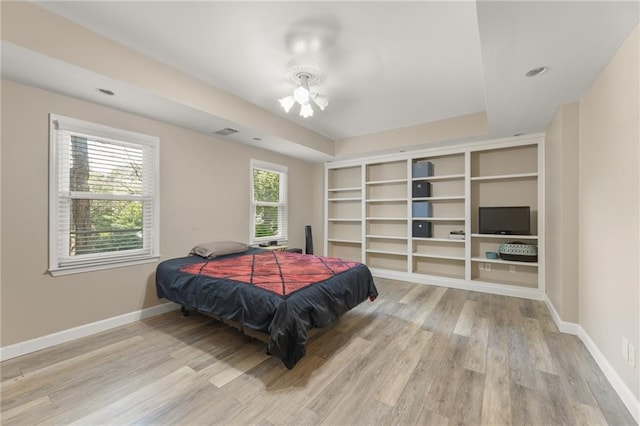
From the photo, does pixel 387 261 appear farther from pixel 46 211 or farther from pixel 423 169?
pixel 46 211

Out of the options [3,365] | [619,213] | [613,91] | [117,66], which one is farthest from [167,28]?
[619,213]

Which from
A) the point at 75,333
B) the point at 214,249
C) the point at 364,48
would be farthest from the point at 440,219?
the point at 75,333

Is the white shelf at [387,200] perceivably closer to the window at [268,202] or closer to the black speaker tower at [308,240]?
the black speaker tower at [308,240]

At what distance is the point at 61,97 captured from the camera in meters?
2.46

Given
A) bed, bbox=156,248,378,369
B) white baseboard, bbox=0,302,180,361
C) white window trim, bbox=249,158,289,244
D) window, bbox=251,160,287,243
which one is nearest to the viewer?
bed, bbox=156,248,378,369

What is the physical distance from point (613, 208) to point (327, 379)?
2417mm

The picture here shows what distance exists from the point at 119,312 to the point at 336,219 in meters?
3.88

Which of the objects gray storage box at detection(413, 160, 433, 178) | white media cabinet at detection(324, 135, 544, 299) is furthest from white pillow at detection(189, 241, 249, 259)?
gray storage box at detection(413, 160, 433, 178)

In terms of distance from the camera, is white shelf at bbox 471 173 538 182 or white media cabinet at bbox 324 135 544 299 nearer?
white shelf at bbox 471 173 538 182

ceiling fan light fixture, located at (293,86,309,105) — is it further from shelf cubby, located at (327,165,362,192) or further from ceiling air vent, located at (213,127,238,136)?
shelf cubby, located at (327,165,362,192)

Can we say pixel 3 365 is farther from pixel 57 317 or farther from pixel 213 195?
pixel 213 195

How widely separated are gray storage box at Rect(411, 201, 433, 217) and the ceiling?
5.81 feet

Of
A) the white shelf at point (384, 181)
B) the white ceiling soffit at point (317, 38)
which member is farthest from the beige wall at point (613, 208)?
the white shelf at point (384, 181)

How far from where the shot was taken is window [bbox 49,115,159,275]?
8.03 ft
